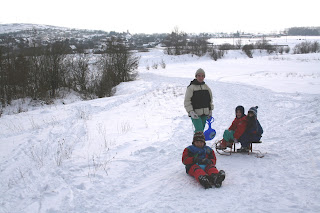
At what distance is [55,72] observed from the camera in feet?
77.3

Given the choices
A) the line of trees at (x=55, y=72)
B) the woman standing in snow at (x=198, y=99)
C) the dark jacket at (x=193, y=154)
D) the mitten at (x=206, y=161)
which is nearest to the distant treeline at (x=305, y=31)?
the line of trees at (x=55, y=72)

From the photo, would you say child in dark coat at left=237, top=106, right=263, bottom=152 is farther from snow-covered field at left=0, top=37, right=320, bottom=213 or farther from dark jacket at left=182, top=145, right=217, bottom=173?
dark jacket at left=182, top=145, right=217, bottom=173

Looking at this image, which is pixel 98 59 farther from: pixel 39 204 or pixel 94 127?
pixel 39 204

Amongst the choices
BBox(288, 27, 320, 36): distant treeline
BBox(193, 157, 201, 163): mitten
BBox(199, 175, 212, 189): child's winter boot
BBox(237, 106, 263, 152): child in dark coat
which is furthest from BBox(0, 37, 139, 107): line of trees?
BBox(288, 27, 320, 36): distant treeline

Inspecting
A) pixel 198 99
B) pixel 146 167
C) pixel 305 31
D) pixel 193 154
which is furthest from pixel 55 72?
pixel 305 31

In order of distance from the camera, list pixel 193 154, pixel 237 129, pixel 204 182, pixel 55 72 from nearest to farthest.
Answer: pixel 204 182 → pixel 193 154 → pixel 237 129 → pixel 55 72

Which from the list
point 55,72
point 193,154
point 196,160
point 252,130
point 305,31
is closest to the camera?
point 196,160

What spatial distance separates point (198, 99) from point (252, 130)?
141 cm

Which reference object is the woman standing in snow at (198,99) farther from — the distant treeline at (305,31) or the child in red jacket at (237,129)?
the distant treeline at (305,31)

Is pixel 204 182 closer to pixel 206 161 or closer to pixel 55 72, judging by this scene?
pixel 206 161

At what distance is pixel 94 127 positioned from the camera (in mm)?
8305

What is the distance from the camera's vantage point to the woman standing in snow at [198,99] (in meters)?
4.94

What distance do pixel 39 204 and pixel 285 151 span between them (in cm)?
522

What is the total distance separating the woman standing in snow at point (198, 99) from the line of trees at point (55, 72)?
54.9ft
